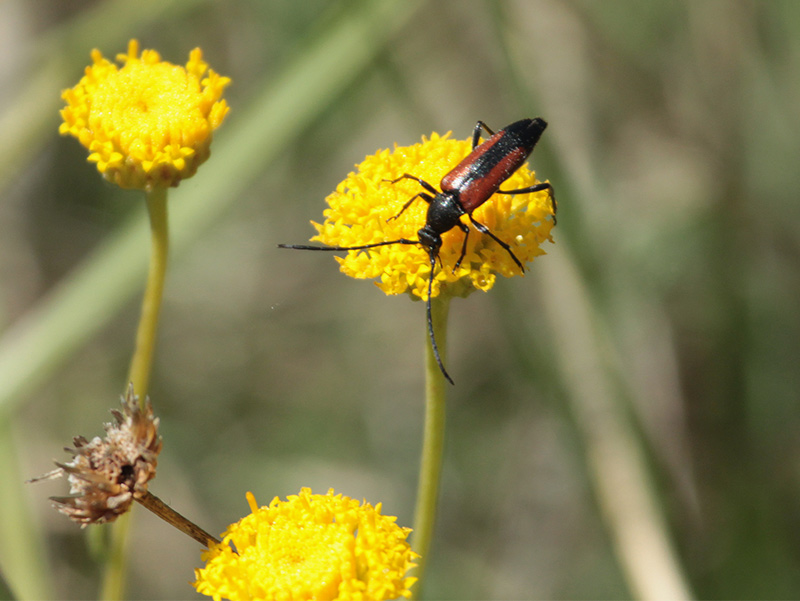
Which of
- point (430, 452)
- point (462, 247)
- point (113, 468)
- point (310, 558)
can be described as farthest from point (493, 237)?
point (113, 468)

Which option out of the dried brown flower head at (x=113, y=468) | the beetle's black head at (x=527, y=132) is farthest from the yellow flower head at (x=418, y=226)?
the dried brown flower head at (x=113, y=468)

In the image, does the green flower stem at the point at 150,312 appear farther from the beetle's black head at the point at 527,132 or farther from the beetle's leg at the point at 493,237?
the beetle's black head at the point at 527,132

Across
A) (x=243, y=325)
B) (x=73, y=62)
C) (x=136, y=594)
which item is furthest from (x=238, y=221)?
(x=136, y=594)

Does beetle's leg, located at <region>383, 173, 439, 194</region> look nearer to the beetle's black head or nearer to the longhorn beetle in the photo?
the longhorn beetle

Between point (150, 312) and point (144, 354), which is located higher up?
point (150, 312)

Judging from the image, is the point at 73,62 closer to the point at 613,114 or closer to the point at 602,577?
the point at 613,114

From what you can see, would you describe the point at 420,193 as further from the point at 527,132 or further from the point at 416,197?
the point at 527,132
